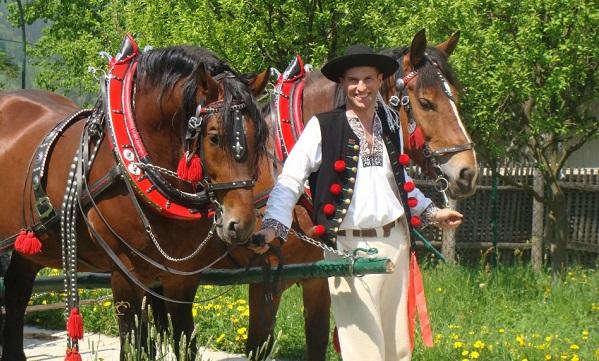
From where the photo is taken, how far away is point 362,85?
3.63 metres

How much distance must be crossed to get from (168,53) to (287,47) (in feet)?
13.6

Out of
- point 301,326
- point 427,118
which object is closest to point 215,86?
point 427,118

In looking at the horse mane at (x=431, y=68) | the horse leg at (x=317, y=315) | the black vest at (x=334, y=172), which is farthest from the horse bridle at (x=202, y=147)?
the horse leg at (x=317, y=315)

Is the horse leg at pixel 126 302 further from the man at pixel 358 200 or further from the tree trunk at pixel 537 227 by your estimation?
the tree trunk at pixel 537 227

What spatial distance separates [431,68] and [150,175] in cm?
151

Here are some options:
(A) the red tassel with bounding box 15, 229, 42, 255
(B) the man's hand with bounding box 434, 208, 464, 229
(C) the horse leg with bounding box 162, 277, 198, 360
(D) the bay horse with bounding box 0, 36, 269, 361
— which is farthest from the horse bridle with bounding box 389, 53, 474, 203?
(A) the red tassel with bounding box 15, 229, 42, 255

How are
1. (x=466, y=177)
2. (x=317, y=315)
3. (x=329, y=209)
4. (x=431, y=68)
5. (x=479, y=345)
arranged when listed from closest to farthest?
(x=329, y=209)
(x=466, y=177)
(x=431, y=68)
(x=317, y=315)
(x=479, y=345)

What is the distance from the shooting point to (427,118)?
172 inches

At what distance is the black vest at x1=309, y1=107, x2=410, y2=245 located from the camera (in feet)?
11.9

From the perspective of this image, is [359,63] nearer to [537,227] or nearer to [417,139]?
[417,139]

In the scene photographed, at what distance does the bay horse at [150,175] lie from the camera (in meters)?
3.72

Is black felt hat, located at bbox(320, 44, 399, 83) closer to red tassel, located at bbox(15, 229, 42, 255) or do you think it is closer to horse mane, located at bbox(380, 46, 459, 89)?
horse mane, located at bbox(380, 46, 459, 89)

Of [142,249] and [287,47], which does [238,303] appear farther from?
[142,249]

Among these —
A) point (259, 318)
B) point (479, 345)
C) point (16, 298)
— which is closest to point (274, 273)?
point (259, 318)
